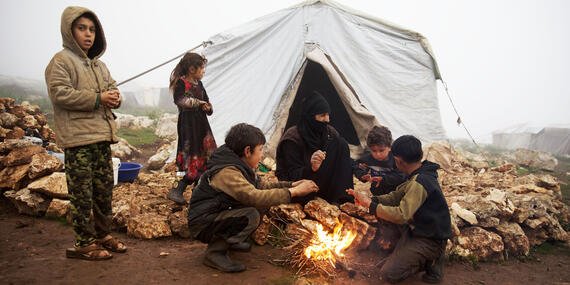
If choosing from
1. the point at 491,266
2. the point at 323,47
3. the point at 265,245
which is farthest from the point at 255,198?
the point at 323,47

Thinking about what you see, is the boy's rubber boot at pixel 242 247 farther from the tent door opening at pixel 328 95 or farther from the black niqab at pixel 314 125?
the tent door opening at pixel 328 95

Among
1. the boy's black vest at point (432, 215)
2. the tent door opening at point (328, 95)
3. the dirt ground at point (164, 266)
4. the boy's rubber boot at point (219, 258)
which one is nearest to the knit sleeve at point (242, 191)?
the boy's rubber boot at point (219, 258)

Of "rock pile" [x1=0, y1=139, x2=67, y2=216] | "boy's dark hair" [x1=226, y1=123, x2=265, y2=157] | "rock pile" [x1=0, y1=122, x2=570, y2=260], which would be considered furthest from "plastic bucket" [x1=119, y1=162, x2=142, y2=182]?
"boy's dark hair" [x1=226, y1=123, x2=265, y2=157]

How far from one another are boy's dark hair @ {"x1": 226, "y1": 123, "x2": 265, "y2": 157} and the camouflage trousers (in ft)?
2.76

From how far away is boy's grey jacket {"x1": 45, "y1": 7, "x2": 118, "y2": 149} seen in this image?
1886 mm

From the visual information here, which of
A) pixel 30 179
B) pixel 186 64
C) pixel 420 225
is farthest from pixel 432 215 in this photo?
pixel 30 179

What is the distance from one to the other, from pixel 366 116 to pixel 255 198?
7.78 ft

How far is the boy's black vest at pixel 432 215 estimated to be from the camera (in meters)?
2.05

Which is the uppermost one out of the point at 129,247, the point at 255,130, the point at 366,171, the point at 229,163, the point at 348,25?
the point at 348,25

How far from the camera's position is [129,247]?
239 cm

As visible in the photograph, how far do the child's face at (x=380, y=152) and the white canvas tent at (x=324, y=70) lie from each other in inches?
42.5

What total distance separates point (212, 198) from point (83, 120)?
36.3 inches

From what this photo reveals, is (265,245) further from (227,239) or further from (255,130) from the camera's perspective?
(255,130)

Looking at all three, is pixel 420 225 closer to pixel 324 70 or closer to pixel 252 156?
pixel 252 156
